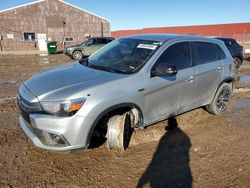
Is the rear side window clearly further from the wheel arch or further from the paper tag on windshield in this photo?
the wheel arch

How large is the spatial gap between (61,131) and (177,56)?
2426 millimetres

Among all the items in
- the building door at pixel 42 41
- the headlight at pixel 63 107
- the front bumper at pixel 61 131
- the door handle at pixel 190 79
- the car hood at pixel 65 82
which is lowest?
the front bumper at pixel 61 131

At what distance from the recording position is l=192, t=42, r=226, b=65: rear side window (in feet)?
15.2

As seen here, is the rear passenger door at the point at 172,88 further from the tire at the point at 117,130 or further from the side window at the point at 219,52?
the side window at the point at 219,52

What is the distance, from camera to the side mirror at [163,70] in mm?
3680

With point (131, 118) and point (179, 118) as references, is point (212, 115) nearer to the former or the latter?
point (179, 118)

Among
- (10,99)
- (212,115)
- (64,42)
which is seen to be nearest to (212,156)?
(212,115)

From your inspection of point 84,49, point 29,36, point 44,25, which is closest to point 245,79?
point 84,49

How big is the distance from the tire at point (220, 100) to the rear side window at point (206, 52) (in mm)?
716

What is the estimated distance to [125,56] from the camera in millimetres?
4199

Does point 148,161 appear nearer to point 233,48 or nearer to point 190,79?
point 190,79

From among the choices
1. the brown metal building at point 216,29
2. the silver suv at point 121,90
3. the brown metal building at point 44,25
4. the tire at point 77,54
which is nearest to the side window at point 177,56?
the silver suv at point 121,90

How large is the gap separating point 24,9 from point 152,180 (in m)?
33.1

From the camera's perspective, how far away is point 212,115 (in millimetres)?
5566
